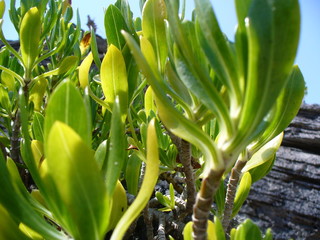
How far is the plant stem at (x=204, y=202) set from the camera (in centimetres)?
45

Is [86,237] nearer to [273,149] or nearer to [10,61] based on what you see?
[273,149]

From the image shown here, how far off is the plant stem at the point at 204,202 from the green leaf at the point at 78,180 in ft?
0.40

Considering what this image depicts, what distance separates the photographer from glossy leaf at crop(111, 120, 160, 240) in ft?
1.44

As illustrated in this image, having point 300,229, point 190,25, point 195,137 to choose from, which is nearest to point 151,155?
point 195,137

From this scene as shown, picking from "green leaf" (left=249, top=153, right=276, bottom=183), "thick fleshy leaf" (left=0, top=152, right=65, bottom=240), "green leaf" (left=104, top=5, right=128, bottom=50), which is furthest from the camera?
"green leaf" (left=249, top=153, right=276, bottom=183)

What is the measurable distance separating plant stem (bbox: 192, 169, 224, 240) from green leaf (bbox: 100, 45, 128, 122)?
29cm

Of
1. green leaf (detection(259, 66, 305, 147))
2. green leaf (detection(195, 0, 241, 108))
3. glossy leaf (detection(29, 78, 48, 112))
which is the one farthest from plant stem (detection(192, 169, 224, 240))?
glossy leaf (detection(29, 78, 48, 112))

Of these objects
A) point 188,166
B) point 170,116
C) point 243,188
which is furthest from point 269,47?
point 243,188

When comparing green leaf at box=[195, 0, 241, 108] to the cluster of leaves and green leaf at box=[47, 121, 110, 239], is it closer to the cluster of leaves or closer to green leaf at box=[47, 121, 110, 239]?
the cluster of leaves

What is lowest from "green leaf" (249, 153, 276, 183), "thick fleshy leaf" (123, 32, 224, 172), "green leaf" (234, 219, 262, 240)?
"green leaf" (234, 219, 262, 240)

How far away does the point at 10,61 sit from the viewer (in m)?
1.62

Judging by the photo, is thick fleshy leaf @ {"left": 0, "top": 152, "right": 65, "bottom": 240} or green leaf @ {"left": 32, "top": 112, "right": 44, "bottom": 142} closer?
thick fleshy leaf @ {"left": 0, "top": 152, "right": 65, "bottom": 240}

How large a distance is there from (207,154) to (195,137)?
0.03 meters

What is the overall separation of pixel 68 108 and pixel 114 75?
0.24 metres
